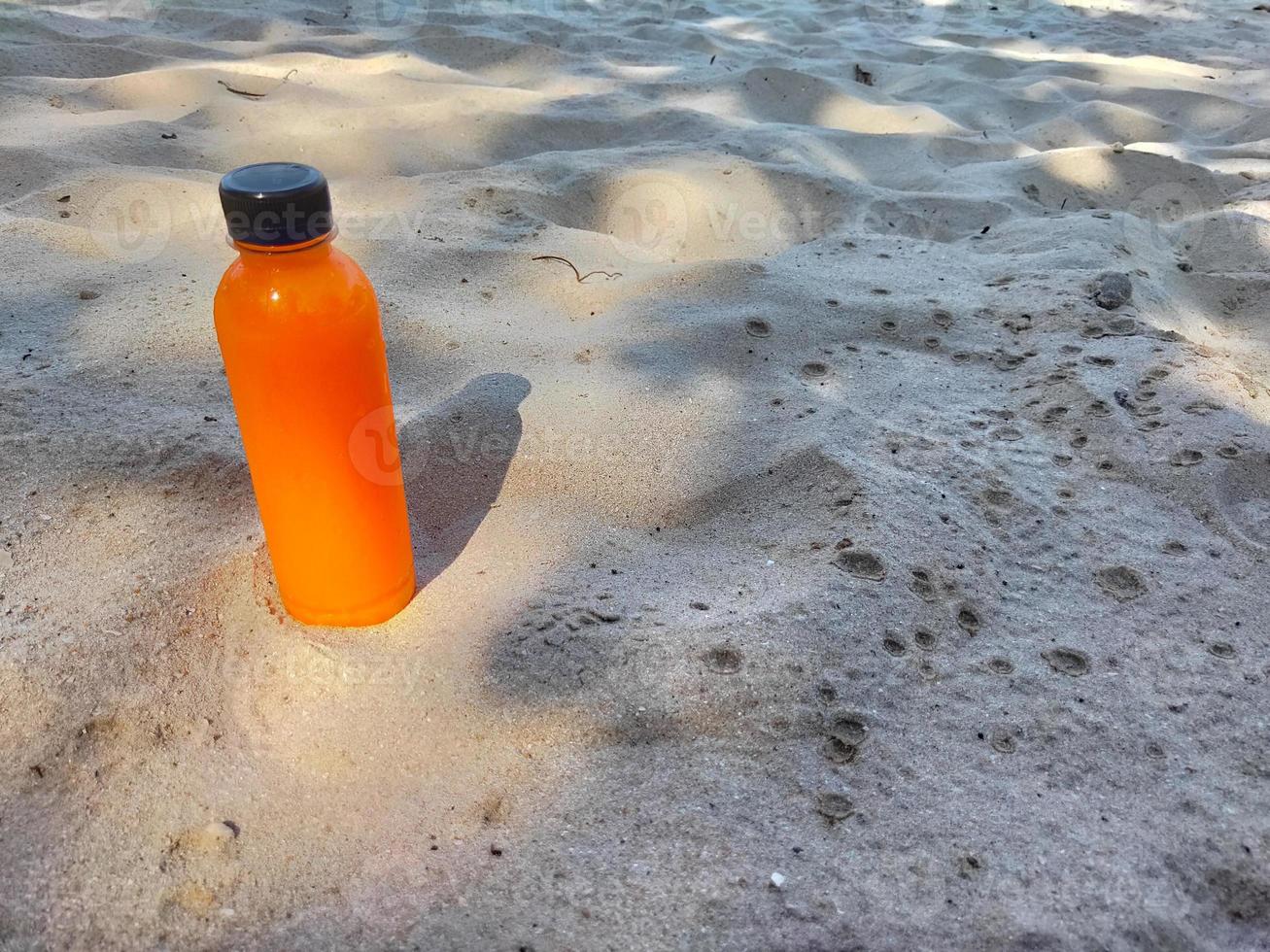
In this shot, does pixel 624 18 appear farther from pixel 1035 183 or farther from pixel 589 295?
pixel 589 295

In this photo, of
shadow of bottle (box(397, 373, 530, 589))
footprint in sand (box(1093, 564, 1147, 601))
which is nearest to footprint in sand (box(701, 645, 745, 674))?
shadow of bottle (box(397, 373, 530, 589))

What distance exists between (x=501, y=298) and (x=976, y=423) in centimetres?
101

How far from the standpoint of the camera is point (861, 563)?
4.16ft

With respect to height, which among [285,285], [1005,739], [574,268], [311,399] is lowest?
[1005,739]

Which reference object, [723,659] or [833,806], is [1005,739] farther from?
[723,659]

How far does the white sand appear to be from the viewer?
925mm

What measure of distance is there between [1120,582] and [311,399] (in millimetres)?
1114

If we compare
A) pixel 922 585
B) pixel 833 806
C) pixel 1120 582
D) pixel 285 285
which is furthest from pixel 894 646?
pixel 285 285

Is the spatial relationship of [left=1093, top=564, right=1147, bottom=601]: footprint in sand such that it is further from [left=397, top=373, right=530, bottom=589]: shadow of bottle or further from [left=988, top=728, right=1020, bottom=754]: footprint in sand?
[left=397, top=373, right=530, bottom=589]: shadow of bottle

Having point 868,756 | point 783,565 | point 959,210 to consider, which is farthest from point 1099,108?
point 868,756

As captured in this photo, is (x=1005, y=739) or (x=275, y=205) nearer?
(x=275, y=205)

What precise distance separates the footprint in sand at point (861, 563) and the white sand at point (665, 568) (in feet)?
0.04

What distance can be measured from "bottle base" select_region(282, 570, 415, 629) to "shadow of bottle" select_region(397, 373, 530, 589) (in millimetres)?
81

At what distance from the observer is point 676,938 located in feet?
2.86
